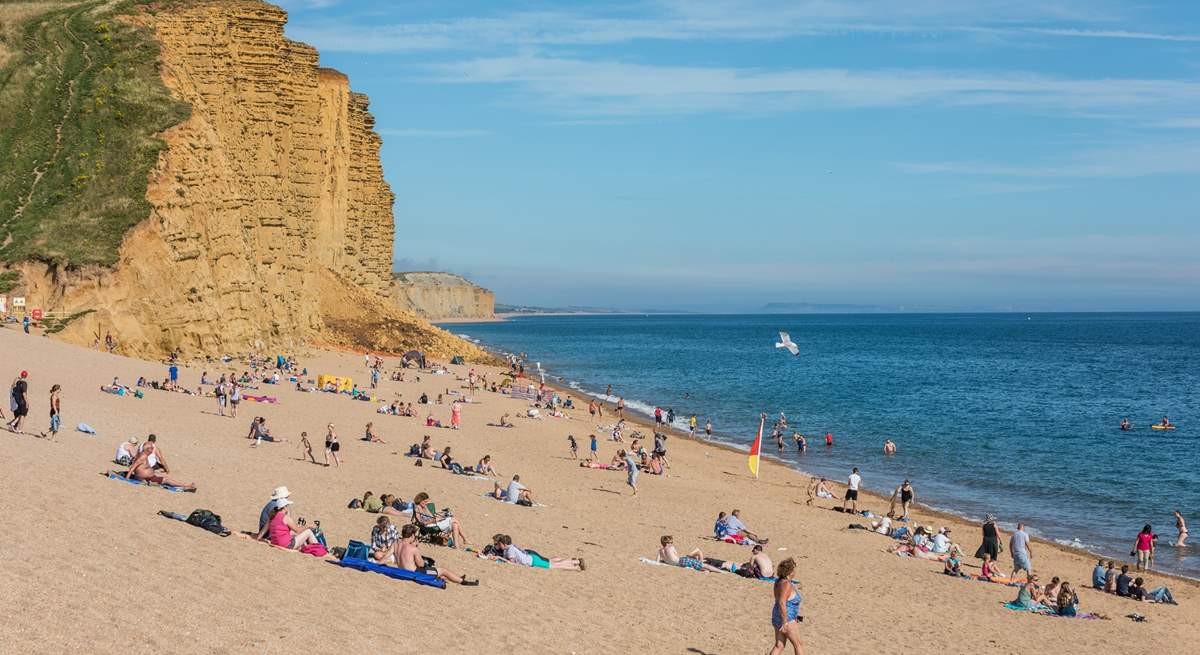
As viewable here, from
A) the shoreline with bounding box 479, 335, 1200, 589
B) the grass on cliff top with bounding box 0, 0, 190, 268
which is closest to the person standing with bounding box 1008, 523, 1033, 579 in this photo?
the shoreline with bounding box 479, 335, 1200, 589

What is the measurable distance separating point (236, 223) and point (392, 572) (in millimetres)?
29219

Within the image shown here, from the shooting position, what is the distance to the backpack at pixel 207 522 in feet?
40.0

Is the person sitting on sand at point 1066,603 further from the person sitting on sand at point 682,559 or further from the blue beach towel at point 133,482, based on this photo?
the blue beach towel at point 133,482

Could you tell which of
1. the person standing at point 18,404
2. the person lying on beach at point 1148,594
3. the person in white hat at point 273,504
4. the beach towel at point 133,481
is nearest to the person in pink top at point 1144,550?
the person lying on beach at point 1148,594

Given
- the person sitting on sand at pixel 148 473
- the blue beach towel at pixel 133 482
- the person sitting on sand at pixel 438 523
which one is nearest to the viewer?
the blue beach towel at pixel 133 482

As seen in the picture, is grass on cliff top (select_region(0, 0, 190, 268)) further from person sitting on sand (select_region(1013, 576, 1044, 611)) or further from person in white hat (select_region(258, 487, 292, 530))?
person sitting on sand (select_region(1013, 576, 1044, 611))

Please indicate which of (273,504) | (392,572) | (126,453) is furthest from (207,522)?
(126,453)

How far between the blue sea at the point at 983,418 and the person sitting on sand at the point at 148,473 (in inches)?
717

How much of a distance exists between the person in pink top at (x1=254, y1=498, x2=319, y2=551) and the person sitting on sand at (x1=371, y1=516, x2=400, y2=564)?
780mm

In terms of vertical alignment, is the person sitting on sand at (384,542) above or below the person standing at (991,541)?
above

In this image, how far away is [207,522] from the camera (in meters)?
12.2

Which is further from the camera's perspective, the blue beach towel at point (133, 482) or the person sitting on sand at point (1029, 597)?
the person sitting on sand at point (1029, 597)

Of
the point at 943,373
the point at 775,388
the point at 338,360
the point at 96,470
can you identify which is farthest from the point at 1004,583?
the point at 943,373

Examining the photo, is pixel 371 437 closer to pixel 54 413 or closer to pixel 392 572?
pixel 54 413
